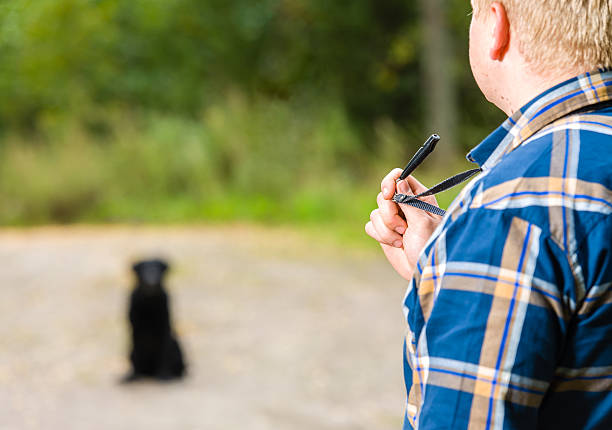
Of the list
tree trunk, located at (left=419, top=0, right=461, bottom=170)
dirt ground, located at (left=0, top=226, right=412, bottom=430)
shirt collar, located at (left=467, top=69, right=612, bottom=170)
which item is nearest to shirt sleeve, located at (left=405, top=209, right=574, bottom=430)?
shirt collar, located at (left=467, top=69, right=612, bottom=170)

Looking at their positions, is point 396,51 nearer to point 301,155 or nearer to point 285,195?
point 301,155

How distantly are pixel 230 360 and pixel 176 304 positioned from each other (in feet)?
5.40

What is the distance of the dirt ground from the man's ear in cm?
385

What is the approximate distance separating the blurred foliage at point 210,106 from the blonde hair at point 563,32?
8766mm

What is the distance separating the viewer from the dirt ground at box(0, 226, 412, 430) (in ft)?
16.1

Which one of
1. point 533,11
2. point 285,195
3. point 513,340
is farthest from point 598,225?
point 285,195

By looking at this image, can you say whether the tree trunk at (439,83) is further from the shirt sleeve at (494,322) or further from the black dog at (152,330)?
the shirt sleeve at (494,322)

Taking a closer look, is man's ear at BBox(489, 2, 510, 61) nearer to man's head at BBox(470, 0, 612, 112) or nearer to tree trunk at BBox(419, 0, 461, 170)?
man's head at BBox(470, 0, 612, 112)

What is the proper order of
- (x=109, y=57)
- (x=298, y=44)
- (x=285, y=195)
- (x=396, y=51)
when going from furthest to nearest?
(x=109, y=57), (x=298, y=44), (x=396, y=51), (x=285, y=195)

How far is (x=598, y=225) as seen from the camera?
0.97 metres

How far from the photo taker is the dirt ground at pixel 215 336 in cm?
491

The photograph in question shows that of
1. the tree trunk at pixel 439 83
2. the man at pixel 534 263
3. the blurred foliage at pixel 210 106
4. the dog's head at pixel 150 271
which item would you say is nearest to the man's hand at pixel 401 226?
the man at pixel 534 263

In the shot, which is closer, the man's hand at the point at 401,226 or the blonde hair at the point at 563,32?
the blonde hair at the point at 563,32

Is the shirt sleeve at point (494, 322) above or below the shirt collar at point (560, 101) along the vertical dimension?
below
